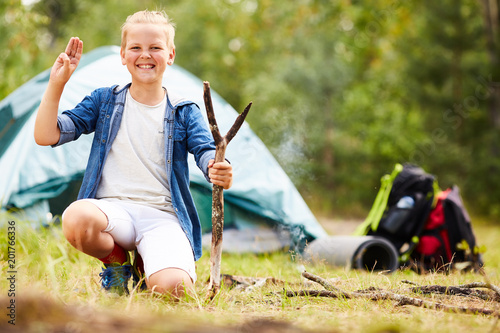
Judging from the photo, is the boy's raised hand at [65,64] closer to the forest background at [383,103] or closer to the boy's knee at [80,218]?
the boy's knee at [80,218]

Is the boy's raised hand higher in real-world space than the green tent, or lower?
higher

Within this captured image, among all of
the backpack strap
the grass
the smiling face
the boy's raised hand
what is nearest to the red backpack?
the backpack strap

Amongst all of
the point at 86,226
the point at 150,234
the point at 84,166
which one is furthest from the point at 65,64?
the point at 84,166

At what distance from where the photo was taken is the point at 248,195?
12.6ft

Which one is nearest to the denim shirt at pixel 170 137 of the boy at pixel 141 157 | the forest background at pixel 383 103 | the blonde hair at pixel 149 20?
the boy at pixel 141 157

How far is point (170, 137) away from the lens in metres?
2.14

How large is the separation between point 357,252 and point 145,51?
178cm

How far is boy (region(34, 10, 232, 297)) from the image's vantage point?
2016mm

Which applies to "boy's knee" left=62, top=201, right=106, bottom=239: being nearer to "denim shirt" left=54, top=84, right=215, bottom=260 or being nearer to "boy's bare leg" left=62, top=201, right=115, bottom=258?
"boy's bare leg" left=62, top=201, right=115, bottom=258

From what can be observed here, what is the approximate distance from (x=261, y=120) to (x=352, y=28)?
2461 mm

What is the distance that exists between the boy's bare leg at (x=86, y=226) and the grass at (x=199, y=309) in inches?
4.4

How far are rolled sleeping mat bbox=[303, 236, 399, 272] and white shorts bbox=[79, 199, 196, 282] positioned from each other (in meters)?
1.23

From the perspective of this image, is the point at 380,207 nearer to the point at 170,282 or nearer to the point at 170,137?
the point at 170,137

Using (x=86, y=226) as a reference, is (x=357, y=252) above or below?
below
